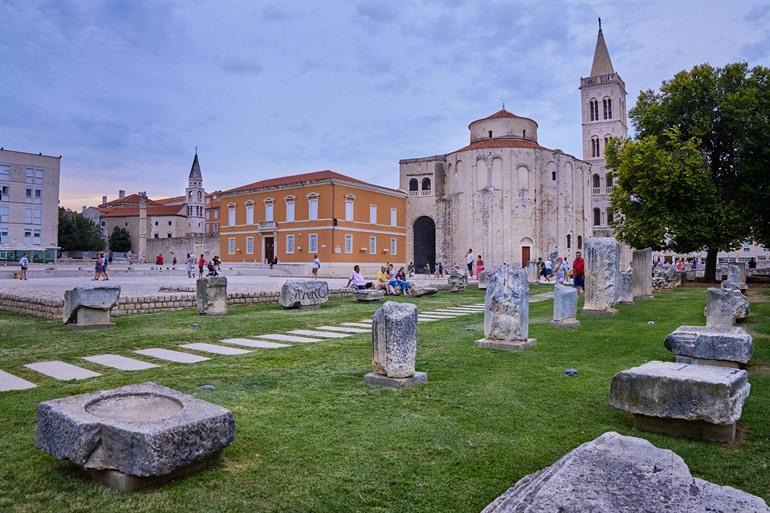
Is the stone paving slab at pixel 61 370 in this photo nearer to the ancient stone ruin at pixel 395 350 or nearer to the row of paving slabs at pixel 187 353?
the row of paving slabs at pixel 187 353

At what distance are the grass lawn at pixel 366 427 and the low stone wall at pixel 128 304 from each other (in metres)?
3.08

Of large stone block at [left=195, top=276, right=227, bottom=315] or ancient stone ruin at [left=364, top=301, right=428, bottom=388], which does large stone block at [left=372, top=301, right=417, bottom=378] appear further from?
large stone block at [left=195, top=276, right=227, bottom=315]

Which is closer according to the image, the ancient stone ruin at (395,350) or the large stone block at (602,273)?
the ancient stone ruin at (395,350)

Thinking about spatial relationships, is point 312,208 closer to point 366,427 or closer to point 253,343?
point 253,343

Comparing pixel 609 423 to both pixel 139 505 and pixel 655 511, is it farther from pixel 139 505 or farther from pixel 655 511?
pixel 139 505

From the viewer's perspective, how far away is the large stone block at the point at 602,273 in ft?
39.7

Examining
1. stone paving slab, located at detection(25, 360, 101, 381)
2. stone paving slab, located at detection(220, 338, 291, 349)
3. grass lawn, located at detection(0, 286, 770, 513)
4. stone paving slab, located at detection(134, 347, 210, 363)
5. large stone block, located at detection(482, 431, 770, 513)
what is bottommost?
grass lawn, located at detection(0, 286, 770, 513)

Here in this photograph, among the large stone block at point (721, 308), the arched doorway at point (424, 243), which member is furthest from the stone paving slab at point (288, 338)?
the arched doorway at point (424, 243)

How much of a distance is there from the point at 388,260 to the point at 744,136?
1085 inches

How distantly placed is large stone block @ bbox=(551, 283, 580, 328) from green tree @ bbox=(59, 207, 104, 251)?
67.1m

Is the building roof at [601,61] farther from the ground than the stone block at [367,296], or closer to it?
farther from the ground

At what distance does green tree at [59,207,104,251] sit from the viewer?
62969mm

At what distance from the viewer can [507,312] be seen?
7.87m

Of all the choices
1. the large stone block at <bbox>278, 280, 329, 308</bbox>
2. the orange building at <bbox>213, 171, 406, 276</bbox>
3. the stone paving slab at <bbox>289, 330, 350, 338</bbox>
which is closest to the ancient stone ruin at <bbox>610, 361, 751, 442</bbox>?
the stone paving slab at <bbox>289, 330, 350, 338</bbox>
